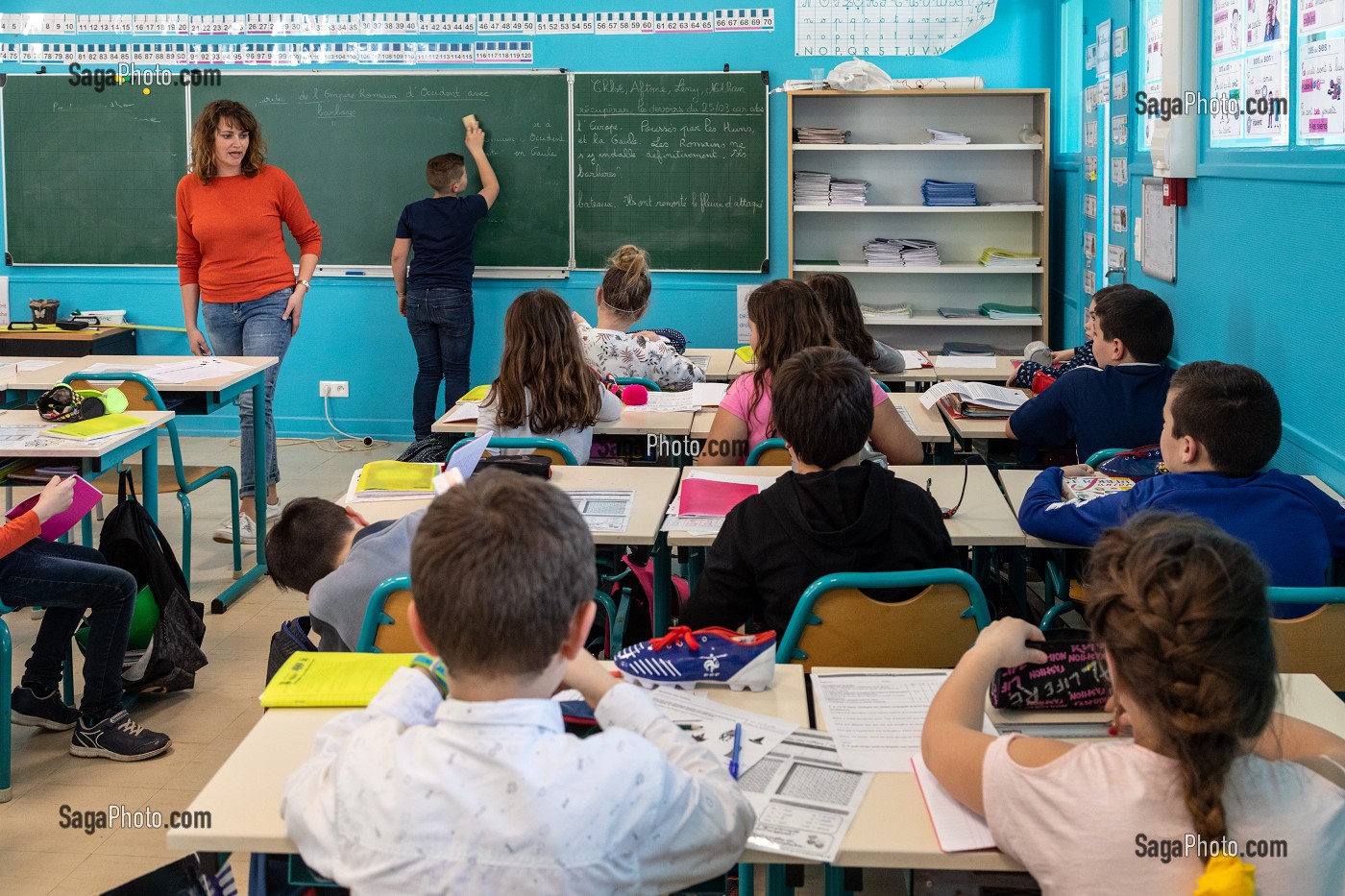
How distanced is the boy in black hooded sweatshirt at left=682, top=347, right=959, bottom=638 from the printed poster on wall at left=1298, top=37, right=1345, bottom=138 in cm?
148

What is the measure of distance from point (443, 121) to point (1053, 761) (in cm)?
575

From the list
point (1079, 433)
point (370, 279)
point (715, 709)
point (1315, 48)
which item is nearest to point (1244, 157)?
point (1315, 48)

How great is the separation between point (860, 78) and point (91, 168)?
13.0 feet

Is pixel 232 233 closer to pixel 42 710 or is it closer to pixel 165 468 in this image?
pixel 165 468

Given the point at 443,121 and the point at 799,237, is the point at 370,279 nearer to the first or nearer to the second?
the point at 443,121

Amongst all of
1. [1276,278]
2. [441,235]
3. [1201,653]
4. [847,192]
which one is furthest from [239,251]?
[1201,653]

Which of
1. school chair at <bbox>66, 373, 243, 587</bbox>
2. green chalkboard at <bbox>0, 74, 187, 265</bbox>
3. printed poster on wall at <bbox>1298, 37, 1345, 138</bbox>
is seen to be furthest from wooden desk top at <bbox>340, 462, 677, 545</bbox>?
green chalkboard at <bbox>0, 74, 187, 265</bbox>

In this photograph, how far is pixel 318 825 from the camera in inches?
53.4

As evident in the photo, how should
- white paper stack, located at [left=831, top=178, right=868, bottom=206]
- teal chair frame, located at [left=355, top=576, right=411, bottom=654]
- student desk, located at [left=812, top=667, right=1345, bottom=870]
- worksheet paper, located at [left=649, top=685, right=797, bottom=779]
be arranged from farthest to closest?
white paper stack, located at [left=831, top=178, right=868, bottom=206] → teal chair frame, located at [left=355, top=576, right=411, bottom=654] → worksheet paper, located at [left=649, top=685, right=797, bottom=779] → student desk, located at [left=812, top=667, right=1345, bottom=870]

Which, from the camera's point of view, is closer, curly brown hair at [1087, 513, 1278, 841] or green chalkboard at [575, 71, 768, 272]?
curly brown hair at [1087, 513, 1278, 841]

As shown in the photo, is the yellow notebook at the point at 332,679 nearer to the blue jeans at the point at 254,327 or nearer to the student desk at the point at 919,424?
the student desk at the point at 919,424

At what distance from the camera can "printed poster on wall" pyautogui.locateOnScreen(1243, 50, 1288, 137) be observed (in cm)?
335

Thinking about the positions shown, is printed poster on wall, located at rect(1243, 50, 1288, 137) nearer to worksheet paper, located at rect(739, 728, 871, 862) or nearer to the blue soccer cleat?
the blue soccer cleat

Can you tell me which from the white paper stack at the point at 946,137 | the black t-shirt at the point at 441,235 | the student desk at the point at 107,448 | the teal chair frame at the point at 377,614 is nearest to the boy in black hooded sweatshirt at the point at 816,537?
the teal chair frame at the point at 377,614
